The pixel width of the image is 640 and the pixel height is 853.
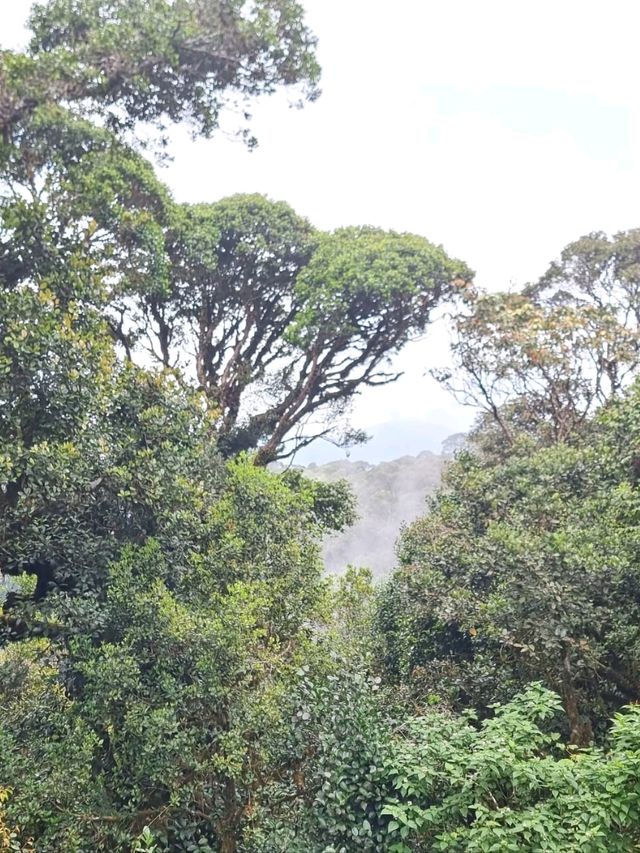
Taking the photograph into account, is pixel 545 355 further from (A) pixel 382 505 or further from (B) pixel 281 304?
(A) pixel 382 505

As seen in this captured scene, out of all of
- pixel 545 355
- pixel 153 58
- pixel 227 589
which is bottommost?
pixel 227 589

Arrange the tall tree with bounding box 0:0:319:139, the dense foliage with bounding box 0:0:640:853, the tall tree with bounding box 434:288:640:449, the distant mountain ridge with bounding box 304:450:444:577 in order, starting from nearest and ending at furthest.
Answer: the dense foliage with bounding box 0:0:640:853 < the tall tree with bounding box 0:0:319:139 < the tall tree with bounding box 434:288:640:449 < the distant mountain ridge with bounding box 304:450:444:577

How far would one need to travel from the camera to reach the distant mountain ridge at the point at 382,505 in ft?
158

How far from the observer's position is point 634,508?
9945mm

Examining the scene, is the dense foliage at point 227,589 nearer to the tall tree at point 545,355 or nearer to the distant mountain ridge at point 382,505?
Result: the tall tree at point 545,355

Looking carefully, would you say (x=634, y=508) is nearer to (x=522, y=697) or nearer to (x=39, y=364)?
(x=522, y=697)

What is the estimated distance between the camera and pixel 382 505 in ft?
170

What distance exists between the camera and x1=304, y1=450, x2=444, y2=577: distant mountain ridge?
4825cm

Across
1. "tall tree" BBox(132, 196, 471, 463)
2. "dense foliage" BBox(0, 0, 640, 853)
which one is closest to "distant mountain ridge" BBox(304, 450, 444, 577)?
"tall tree" BBox(132, 196, 471, 463)

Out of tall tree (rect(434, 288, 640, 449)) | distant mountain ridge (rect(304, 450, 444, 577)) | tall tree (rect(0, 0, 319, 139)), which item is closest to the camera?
tall tree (rect(0, 0, 319, 139))

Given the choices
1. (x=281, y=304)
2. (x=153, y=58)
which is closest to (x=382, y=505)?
(x=281, y=304)

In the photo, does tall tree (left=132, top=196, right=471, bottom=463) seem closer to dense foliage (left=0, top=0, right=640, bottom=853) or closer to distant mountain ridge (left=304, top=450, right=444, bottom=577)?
dense foliage (left=0, top=0, right=640, bottom=853)

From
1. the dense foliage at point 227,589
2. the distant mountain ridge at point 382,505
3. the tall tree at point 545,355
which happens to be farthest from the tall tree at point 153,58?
the distant mountain ridge at point 382,505

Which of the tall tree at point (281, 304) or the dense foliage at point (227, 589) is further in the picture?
the tall tree at point (281, 304)
